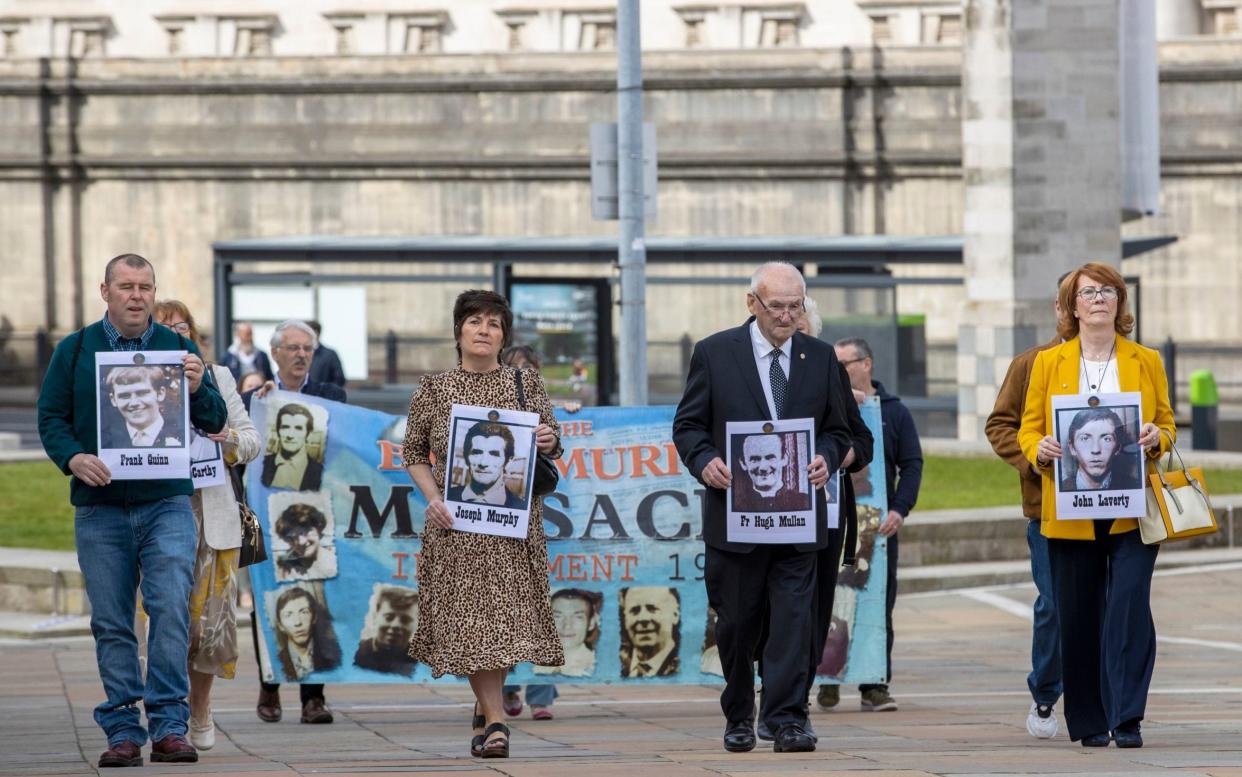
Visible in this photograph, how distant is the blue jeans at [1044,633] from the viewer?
8.66m

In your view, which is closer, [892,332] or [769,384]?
[769,384]

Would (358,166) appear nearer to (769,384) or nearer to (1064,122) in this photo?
(1064,122)

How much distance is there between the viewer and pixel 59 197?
41.8 metres

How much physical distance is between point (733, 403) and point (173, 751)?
2285 millimetres

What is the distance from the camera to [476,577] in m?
8.17

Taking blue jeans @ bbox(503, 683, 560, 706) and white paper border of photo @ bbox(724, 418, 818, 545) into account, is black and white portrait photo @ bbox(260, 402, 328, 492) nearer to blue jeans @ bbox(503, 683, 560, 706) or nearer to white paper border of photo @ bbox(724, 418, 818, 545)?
blue jeans @ bbox(503, 683, 560, 706)

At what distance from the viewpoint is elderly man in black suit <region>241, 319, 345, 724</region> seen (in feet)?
32.0

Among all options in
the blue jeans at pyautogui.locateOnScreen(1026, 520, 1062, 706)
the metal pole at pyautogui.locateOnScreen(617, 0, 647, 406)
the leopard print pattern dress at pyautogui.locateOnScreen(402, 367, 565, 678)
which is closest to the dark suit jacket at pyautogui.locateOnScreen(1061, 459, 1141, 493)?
the blue jeans at pyautogui.locateOnScreen(1026, 520, 1062, 706)

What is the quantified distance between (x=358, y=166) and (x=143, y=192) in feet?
13.7

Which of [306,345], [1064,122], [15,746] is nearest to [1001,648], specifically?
[306,345]

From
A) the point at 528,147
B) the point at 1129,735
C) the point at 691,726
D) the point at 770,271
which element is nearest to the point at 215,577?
the point at 691,726

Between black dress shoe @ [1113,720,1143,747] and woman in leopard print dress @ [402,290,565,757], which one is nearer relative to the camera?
black dress shoe @ [1113,720,1143,747]

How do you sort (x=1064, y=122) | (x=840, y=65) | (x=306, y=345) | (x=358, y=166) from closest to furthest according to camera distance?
(x=306, y=345), (x=1064, y=122), (x=840, y=65), (x=358, y=166)

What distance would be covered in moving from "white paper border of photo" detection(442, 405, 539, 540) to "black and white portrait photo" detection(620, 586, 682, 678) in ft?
5.80
